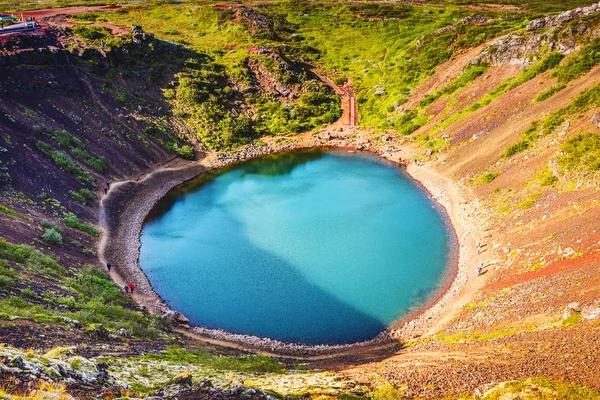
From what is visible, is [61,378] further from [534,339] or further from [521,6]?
[521,6]

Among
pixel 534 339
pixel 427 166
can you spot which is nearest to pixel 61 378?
pixel 534 339

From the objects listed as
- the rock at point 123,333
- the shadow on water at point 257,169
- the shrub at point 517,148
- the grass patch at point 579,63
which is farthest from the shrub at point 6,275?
the grass patch at point 579,63

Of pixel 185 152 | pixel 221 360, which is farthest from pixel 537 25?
pixel 221 360

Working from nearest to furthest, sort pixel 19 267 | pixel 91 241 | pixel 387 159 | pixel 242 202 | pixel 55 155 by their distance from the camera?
1. pixel 19 267
2. pixel 91 241
3. pixel 55 155
4. pixel 242 202
5. pixel 387 159

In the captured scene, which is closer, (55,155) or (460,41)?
(55,155)

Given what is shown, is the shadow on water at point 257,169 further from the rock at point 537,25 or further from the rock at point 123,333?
the rock at point 537,25
